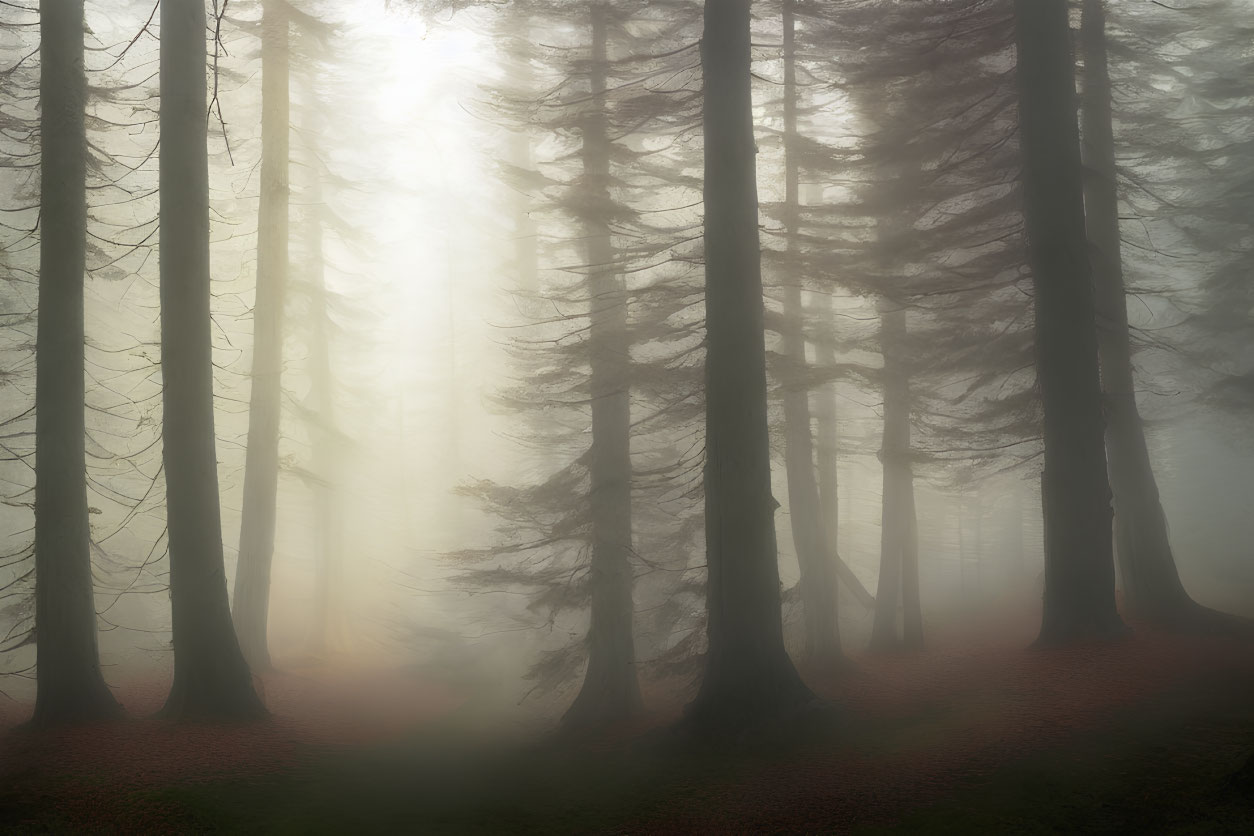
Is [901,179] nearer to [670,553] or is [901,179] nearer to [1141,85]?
[1141,85]

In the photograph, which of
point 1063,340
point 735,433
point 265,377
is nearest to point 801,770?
point 735,433

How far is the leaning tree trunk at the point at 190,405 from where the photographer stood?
353 inches

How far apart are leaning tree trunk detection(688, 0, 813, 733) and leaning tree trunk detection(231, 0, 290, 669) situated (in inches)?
357

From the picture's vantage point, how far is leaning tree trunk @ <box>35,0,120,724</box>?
8805 mm

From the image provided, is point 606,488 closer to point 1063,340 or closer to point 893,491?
point 893,491

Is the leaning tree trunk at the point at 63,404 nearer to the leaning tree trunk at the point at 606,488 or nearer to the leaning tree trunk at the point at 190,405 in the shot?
the leaning tree trunk at the point at 190,405

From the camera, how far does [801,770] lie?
715 centimetres

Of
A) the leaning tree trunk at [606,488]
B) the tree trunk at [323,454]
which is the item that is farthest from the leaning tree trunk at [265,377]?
the leaning tree trunk at [606,488]

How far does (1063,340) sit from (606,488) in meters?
6.53

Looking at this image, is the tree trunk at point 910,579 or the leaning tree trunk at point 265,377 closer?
the leaning tree trunk at point 265,377

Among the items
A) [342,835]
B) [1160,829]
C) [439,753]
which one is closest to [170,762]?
[342,835]

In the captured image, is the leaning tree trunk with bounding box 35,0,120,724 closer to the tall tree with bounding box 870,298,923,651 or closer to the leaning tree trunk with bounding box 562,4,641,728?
the leaning tree trunk with bounding box 562,4,641,728

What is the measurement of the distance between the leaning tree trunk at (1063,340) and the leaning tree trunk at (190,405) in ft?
33.5

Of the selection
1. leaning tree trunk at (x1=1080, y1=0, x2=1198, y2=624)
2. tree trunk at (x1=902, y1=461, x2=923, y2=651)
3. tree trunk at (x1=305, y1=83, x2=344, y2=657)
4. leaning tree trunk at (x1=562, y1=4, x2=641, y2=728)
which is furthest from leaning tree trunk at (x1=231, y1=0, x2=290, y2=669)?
leaning tree trunk at (x1=1080, y1=0, x2=1198, y2=624)
